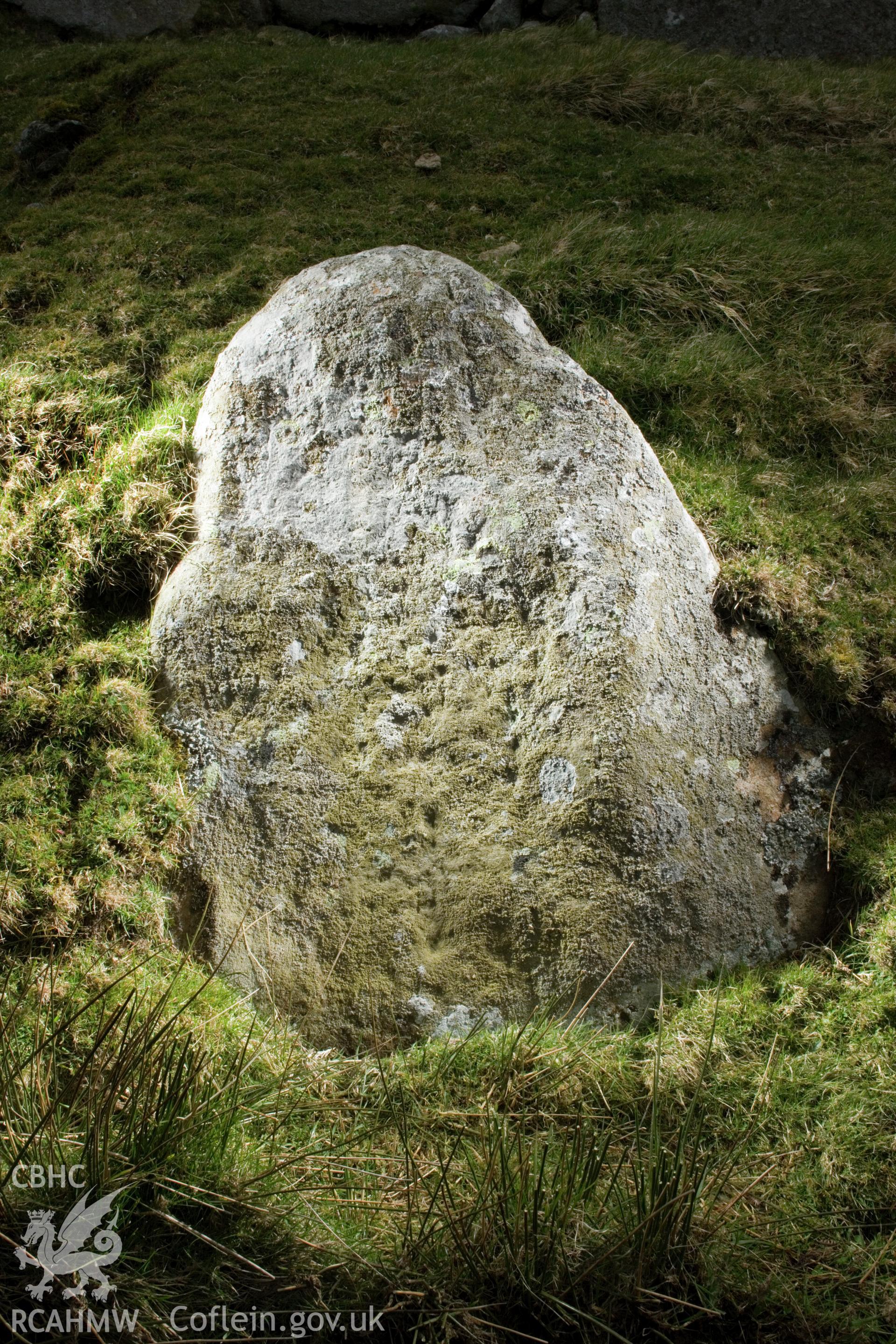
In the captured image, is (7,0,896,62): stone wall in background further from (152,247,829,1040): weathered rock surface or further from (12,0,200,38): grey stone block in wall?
(152,247,829,1040): weathered rock surface

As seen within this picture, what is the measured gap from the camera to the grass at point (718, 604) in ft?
7.27

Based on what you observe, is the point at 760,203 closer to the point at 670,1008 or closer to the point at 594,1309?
the point at 670,1008

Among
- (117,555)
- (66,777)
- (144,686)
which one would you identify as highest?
(117,555)

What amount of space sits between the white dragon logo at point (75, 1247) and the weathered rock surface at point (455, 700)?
1.00 meters

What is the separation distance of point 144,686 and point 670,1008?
7.51ft

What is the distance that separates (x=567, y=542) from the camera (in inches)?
142

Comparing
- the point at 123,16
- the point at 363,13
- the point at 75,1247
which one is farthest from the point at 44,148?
the point at 75,1247

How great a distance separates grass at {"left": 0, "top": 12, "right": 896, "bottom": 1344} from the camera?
2215 mm

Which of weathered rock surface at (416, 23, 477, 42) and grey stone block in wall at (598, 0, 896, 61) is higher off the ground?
weathered rock surface at (416, 23, 477, 42)

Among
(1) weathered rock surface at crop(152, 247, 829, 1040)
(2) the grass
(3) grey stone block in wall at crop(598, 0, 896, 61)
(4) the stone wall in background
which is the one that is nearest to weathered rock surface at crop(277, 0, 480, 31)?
(4) the stone wall in background

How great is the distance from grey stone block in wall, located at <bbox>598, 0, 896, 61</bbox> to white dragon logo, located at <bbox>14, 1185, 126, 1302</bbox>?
1058 cm

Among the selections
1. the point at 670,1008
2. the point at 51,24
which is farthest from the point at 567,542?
the point at 51,24

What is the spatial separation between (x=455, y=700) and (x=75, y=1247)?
6.69 feet

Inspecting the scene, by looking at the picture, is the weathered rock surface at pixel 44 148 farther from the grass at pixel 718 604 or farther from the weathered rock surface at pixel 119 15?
the weathered rock surface at pixel 119 15
